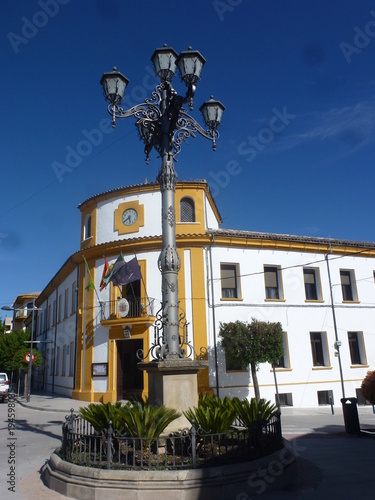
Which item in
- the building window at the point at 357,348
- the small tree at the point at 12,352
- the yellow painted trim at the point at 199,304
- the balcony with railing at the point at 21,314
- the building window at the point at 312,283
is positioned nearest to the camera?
the yellow painted trim at the point at 199,304

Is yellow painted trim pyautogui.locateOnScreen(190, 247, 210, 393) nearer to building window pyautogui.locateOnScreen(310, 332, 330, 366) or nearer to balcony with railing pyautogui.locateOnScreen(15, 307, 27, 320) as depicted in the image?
building window pyautogui.locateOnScreen(310, 332, 330, 366)

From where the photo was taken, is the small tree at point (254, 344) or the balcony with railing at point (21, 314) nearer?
the small tree at point (254, 344)

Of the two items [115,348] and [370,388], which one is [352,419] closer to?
[370,388]

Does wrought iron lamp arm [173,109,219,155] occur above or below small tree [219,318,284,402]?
above

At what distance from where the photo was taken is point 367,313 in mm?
21500

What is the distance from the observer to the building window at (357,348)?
2081cm

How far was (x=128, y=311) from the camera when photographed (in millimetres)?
19000

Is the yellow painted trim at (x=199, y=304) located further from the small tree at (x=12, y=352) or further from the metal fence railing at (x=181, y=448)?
the small tree at (x=12, y=352)

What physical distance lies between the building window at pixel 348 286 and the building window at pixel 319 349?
268cm

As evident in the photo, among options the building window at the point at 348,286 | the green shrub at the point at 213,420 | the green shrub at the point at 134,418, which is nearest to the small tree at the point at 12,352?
the building window at the point at 348,286

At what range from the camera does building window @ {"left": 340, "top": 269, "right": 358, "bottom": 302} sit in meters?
21.7

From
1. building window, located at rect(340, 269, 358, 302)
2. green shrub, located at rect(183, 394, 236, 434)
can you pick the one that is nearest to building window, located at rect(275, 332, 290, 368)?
building window, located at rect(340, 269, 358, 302)

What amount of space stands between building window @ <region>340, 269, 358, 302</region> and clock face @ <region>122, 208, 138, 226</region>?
1109 centimetres

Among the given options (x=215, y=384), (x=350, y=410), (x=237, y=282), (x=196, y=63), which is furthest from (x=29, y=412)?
(x=196, y=63)
